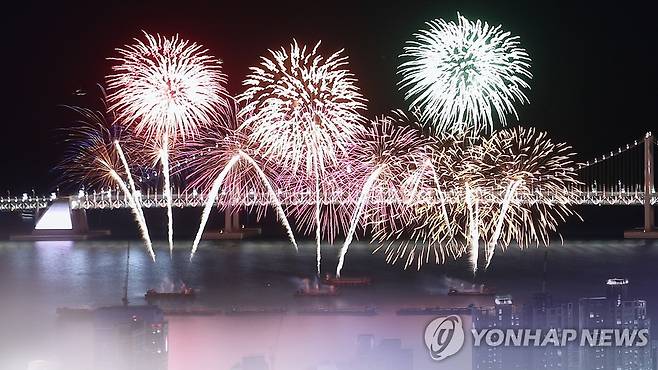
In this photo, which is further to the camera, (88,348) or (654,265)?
(654,265)

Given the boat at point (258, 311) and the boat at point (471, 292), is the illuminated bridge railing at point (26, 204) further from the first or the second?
the boat at point (471, 292)

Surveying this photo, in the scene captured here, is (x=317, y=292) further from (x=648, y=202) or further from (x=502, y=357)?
(x=648, y=202)

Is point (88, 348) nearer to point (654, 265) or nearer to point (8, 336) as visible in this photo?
point (8, 336)

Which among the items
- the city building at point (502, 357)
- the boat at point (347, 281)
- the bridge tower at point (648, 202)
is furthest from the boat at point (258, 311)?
the bridge tower at point (648, 202)

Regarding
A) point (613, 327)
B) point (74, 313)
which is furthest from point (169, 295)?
point (613, 327)

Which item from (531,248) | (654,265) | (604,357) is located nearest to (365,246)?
(531,248)

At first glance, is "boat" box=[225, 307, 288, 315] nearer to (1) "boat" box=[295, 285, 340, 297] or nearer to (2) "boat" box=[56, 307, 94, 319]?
(1) "boat" box=[295, 285, 340, 297]

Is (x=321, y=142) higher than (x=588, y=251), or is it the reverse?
(x=321, y=142)
